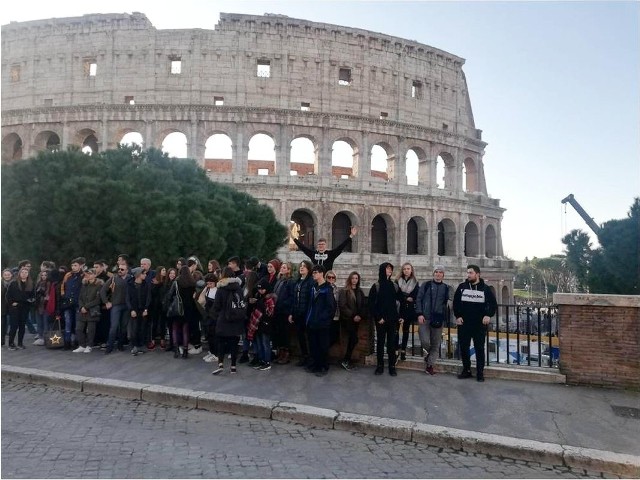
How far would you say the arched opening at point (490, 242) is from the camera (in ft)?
108

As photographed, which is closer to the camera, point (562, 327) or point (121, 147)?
point (562, 327)

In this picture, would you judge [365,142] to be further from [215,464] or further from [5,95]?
[215,464]

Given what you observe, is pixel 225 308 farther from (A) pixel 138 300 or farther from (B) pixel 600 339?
(B) pixel 600 339

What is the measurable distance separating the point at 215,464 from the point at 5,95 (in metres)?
32.0

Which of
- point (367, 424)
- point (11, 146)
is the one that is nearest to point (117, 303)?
point (367, 424)

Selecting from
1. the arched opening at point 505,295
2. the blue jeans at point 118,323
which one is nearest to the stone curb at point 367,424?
the blue jeans at point 118,323

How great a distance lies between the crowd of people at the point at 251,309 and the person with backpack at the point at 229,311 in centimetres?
2

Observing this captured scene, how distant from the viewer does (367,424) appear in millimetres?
5016

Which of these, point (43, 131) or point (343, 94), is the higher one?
point (343, 94)

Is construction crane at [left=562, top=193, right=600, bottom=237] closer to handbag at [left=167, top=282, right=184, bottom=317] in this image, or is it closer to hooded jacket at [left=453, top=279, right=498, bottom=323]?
hooded jacket at [left=453, top=279, right=498, bottom=323]

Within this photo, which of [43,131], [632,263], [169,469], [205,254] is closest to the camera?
[169,469]

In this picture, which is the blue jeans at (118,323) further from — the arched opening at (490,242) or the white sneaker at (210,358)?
the arched opening at (490,242)

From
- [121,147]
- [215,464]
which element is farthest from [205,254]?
[215,464]

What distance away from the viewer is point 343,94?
27.8m
